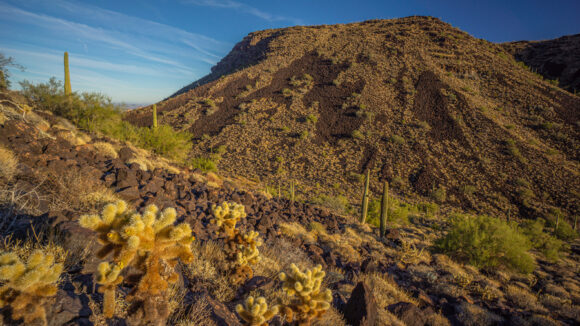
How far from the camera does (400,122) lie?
27.5m

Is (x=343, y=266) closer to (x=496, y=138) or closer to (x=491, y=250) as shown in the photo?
(x=491, y=250)

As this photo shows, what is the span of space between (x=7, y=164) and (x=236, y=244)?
479 cm

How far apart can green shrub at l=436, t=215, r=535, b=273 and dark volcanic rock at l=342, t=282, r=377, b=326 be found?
25.1ft

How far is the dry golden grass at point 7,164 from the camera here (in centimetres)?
439

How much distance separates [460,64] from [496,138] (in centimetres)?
1668

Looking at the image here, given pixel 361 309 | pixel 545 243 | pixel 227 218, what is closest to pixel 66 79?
pixel 227 218

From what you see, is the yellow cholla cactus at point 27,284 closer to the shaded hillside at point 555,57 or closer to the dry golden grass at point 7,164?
the dry golden grass at point 7,164

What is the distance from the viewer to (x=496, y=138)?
77.8 feet

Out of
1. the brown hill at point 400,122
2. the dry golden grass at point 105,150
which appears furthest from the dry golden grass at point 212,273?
the brown hill at point 400,122

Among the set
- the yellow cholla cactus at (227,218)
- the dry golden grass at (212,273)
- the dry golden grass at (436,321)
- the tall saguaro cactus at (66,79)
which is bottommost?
the dry golden grass at (436,321)

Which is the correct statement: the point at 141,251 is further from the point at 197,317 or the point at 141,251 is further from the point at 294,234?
the point at 294,234

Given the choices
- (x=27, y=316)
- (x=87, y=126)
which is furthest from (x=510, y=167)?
(x=87, y=126)

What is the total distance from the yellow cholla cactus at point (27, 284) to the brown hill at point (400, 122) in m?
17.6

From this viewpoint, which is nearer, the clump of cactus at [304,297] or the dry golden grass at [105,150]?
the clump of cactus at [304,297]
